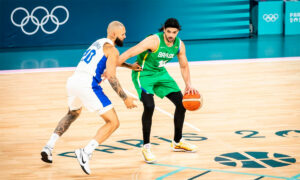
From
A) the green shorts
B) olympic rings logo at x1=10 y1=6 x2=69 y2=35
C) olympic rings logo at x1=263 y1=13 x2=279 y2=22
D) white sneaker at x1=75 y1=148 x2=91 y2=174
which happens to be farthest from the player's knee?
olympic rings logo at x1=263 y1=13 x2=279 y2=22

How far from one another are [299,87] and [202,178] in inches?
200

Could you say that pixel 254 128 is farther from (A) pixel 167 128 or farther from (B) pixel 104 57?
(B) pixel 104 57

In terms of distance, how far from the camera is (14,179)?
4984 millimetres

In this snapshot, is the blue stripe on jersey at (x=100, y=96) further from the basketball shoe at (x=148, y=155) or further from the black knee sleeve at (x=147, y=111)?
the basketball shoe at (x=148, y=155)

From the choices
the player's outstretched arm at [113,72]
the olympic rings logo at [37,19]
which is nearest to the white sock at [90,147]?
the player's outstretched arm at [113,72]

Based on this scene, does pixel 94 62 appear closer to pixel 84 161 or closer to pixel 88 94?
pixel 88 94

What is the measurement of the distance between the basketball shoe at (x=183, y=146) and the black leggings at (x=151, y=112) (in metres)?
0.05

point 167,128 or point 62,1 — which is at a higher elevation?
point 62,1

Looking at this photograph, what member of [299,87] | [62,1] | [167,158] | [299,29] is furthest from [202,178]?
[299,29]

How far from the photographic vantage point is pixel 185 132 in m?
6.64

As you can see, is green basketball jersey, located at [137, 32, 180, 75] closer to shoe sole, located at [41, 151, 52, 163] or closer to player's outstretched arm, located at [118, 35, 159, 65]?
player's outstretched arm, located at [118, 35, 159, 65]

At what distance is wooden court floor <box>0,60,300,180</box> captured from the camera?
518 cm

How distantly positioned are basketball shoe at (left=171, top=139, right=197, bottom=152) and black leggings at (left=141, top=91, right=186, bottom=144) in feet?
0.17

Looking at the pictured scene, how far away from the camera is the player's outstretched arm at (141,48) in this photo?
5.32 meters
